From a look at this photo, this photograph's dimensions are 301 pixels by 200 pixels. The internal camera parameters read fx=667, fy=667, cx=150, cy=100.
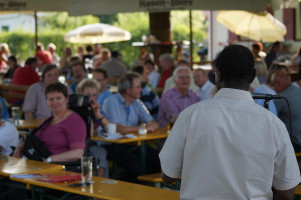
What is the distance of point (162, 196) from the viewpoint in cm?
408

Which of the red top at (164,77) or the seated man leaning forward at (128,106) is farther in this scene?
the red top at (164,77)

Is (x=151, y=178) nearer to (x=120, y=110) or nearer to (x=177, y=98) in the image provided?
(x=120, y=110)

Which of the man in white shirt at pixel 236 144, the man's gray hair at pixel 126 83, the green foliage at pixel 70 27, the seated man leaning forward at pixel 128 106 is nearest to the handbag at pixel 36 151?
the seated man leaning forward at pixel 128 106

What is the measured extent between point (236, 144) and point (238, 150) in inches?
1.0

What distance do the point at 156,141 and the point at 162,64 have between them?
453cm

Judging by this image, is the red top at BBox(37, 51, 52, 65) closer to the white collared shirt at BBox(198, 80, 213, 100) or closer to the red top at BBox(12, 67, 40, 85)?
the red top at BBox(12, 67, 40, 85)

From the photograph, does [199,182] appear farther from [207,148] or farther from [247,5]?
[247,5]

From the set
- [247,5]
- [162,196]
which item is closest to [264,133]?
[162,196]

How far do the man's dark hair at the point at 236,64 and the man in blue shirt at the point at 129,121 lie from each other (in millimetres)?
4336

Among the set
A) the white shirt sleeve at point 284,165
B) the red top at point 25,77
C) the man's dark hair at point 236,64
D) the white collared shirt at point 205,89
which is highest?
the man's dark hair at point 236,64

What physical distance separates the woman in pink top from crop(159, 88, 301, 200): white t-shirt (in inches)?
127

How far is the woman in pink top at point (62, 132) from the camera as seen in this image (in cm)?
591

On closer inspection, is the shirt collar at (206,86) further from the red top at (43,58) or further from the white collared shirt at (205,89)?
the red top at (43,58)

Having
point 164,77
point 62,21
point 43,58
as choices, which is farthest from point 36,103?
point 62,21
